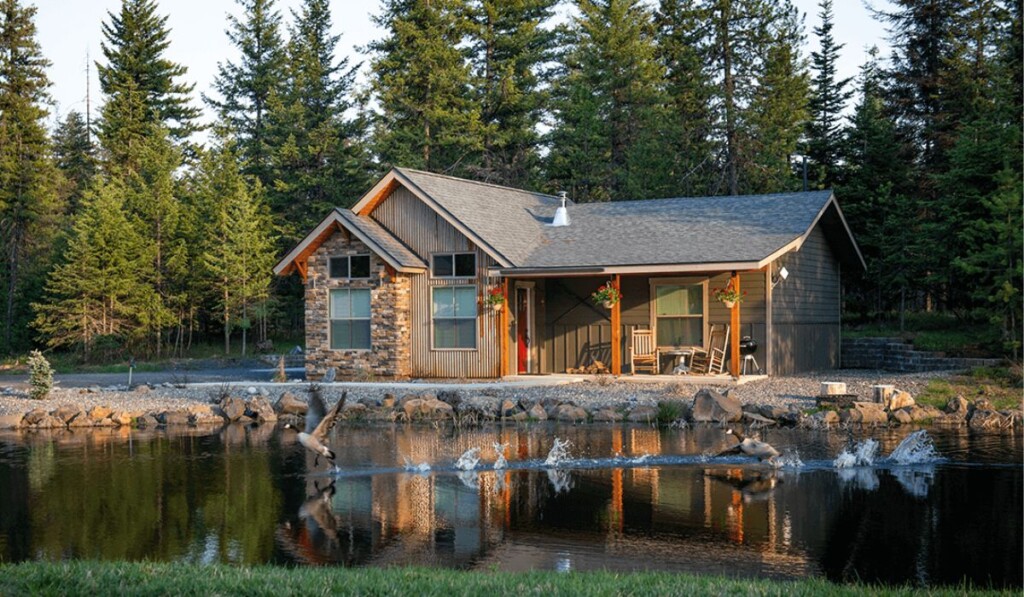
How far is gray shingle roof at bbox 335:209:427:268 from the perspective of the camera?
2245 centimetres

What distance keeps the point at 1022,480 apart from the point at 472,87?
1210 inches

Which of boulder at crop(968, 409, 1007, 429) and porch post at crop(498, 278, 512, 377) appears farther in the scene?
porch post at crop(498, 278, 512, 377)

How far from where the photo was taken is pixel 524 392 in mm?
19688

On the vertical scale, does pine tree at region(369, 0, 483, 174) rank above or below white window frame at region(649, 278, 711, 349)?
above

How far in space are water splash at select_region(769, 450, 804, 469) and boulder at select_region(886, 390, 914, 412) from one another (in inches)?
173

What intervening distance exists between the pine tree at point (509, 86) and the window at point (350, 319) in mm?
15648

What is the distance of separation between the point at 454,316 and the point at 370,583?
1657 centimetres

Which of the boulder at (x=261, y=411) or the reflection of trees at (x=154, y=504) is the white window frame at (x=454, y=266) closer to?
the boulder at (x=261, y=411)

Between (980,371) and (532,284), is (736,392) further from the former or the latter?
(532,284)

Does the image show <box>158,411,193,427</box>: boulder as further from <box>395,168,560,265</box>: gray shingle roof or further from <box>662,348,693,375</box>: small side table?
<box>662,348,693,375</box>: small side table

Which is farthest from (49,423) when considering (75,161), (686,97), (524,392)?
(75,161)

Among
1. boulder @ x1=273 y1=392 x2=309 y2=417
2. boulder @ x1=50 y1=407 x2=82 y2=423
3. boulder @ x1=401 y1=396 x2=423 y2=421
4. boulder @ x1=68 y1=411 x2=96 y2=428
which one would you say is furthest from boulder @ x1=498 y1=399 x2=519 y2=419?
boulder @ x1=50 y1=407 x2=82 y2=423

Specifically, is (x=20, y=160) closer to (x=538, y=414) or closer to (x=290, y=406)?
(x=290, y=406)

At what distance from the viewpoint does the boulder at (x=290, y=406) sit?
61.3 ft
